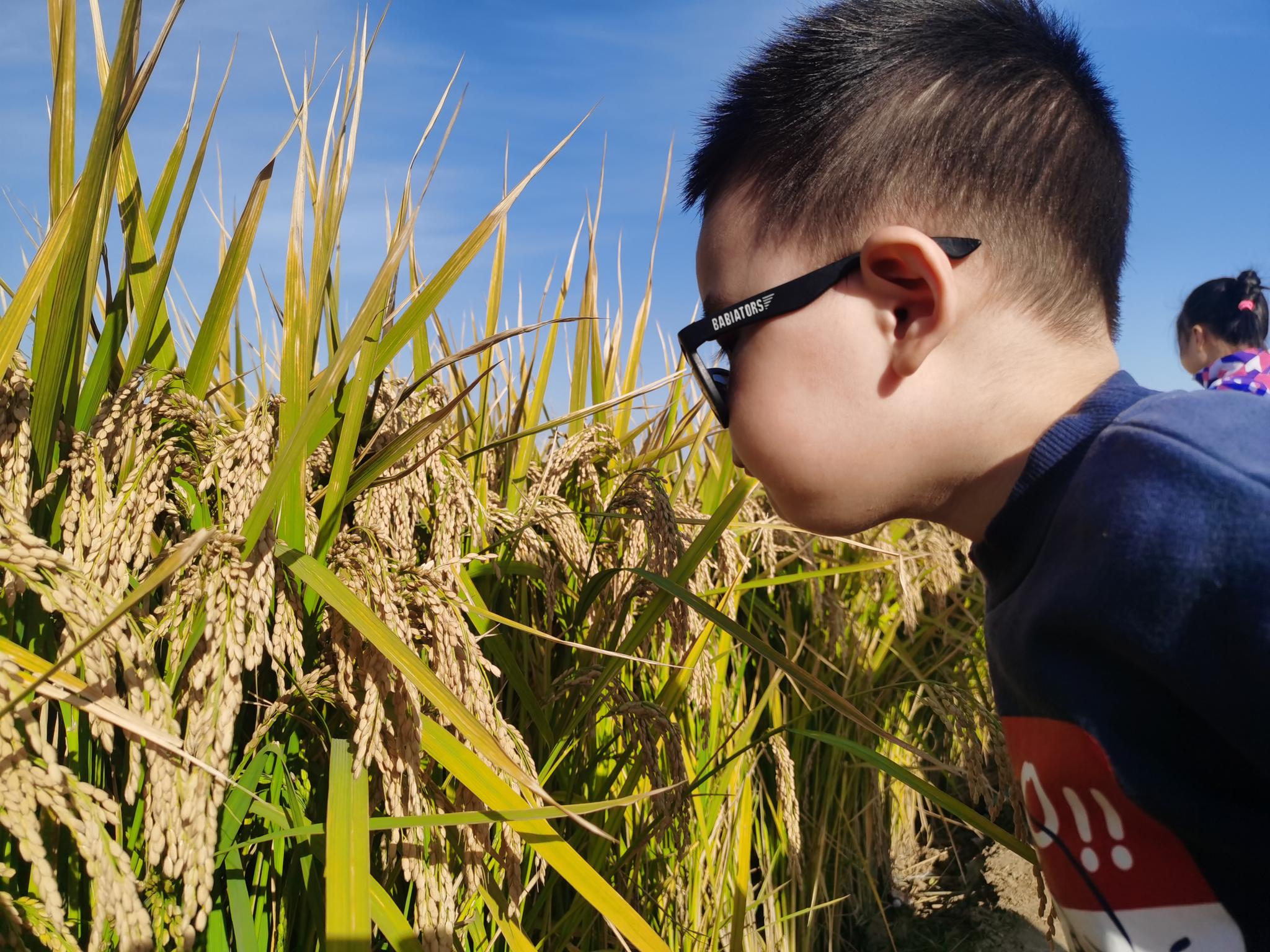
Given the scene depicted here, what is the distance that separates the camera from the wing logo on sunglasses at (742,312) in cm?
133

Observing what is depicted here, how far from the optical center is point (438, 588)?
1.28 meters

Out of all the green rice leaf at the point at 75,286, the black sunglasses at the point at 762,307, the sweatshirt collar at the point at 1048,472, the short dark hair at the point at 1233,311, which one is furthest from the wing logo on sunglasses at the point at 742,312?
the short dark hair at the point at 1233,311

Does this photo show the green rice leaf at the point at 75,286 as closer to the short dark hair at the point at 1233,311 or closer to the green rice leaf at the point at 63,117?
the green rice leaf at the point at 63,117

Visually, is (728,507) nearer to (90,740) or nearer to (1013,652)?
(1013,652)

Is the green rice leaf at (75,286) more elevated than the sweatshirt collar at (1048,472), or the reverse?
the green rice leaf at (75,286)

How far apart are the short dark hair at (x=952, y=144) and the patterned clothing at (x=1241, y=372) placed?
410 cm

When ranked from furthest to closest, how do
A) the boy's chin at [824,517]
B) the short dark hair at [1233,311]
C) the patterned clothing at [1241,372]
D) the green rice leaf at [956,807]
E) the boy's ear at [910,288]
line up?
the short dark hair at [1233,311] < the patterned clothing at [1241,372] < the green rice leaf at [956,807] < the boy's chin at [824,517] < the boy's ear at [910,288]

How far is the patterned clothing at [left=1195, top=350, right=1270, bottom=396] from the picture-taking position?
483cm

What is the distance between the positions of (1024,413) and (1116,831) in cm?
54

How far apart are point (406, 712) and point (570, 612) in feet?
3.19

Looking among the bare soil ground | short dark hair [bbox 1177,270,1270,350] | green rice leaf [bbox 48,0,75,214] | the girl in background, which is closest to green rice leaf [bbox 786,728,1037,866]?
green rice leaf [bbox 48,0,75,214]

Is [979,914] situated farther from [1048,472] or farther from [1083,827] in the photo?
[1048,472]

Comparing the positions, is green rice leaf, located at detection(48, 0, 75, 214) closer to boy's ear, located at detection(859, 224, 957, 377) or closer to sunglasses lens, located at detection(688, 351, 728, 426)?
sunglasses lens, located at detection(688, 351, 728, 426)

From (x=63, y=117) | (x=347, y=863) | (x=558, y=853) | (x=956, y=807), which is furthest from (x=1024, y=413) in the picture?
(x=63, y=117)
